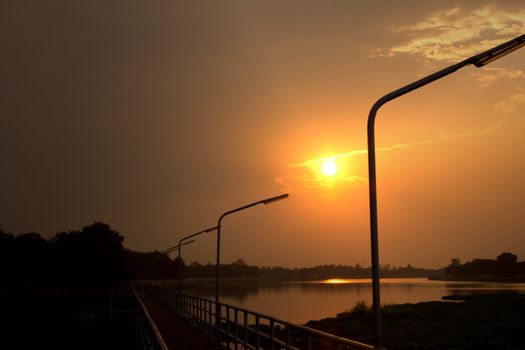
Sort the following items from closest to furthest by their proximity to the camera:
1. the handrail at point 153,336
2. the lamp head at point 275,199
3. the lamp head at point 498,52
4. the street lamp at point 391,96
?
1. the handrail at point 153,336
2. the lamp head at point 498,52
3. the street lamp at point 391,96
4. the lamp head at point 275,199

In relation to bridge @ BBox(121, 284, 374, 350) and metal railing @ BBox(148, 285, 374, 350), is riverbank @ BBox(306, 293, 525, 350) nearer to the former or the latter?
metal railing @ BBox(148, 285, 374, 350)

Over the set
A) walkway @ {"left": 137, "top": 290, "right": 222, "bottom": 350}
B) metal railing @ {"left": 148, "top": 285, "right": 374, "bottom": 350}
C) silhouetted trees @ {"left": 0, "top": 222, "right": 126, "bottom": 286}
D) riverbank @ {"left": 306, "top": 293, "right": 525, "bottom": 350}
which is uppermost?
silhouetted trees @ {"left": 0, "top": 222, "right": 126, "bottom": 286}

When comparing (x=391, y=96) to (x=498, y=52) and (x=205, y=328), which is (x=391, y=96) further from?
(x=205, y=328)

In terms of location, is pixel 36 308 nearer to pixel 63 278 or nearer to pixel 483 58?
pixel 63 278

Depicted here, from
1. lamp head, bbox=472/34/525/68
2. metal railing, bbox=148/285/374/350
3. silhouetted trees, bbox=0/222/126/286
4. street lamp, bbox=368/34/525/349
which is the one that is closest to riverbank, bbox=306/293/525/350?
metal railing, bbox=148/285/374/350

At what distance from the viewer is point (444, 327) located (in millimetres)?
47031

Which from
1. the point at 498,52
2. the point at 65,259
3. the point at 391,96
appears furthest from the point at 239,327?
the point at 65,259

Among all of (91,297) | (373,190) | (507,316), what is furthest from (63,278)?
(373,190)

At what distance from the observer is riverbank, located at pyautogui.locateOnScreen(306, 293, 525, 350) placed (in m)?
37.5

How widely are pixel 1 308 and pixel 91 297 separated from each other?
22.7 m

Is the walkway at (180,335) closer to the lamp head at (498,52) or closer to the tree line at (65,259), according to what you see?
the lamp head at (498,52)

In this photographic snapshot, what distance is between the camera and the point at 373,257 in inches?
412

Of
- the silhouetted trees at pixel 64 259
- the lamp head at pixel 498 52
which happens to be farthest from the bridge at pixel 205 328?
the silhouetted trees at pixel 64 259

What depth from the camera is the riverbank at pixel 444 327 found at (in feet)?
123
